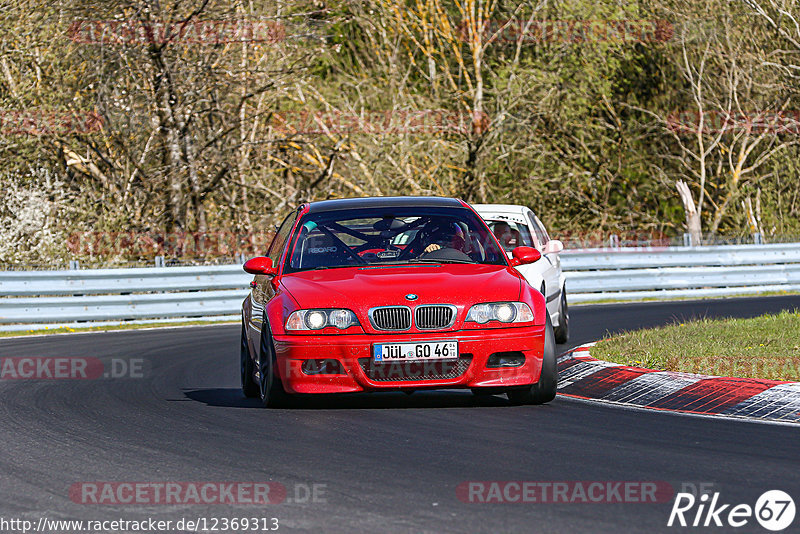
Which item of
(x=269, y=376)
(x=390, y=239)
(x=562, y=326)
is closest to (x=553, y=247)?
(x=562, y=326)

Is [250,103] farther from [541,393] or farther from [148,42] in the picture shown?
[541,393]

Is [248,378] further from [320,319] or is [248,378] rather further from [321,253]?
[320,319]

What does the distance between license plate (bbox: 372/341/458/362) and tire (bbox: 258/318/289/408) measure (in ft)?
2.64

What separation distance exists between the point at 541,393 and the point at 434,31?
24246mm

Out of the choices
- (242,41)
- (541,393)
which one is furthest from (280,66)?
(541,393)

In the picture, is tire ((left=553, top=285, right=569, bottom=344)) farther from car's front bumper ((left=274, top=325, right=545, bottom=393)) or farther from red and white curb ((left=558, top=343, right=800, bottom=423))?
car's front bumper ((left=274, top=325, right=545, bottom=393))

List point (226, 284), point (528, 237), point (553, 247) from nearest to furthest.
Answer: point (553, 247)
point (528, 237)
point (226, 284)

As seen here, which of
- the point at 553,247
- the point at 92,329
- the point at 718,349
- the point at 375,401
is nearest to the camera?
the point at 375,401

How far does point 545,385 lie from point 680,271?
16.2 meters

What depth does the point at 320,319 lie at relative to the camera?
921 centimetres

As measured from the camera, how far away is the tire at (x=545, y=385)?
9.50 metres

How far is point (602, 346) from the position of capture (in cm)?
1271

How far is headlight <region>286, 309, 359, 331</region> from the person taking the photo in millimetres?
9148

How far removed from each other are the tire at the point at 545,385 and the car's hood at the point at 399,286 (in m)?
0.45
